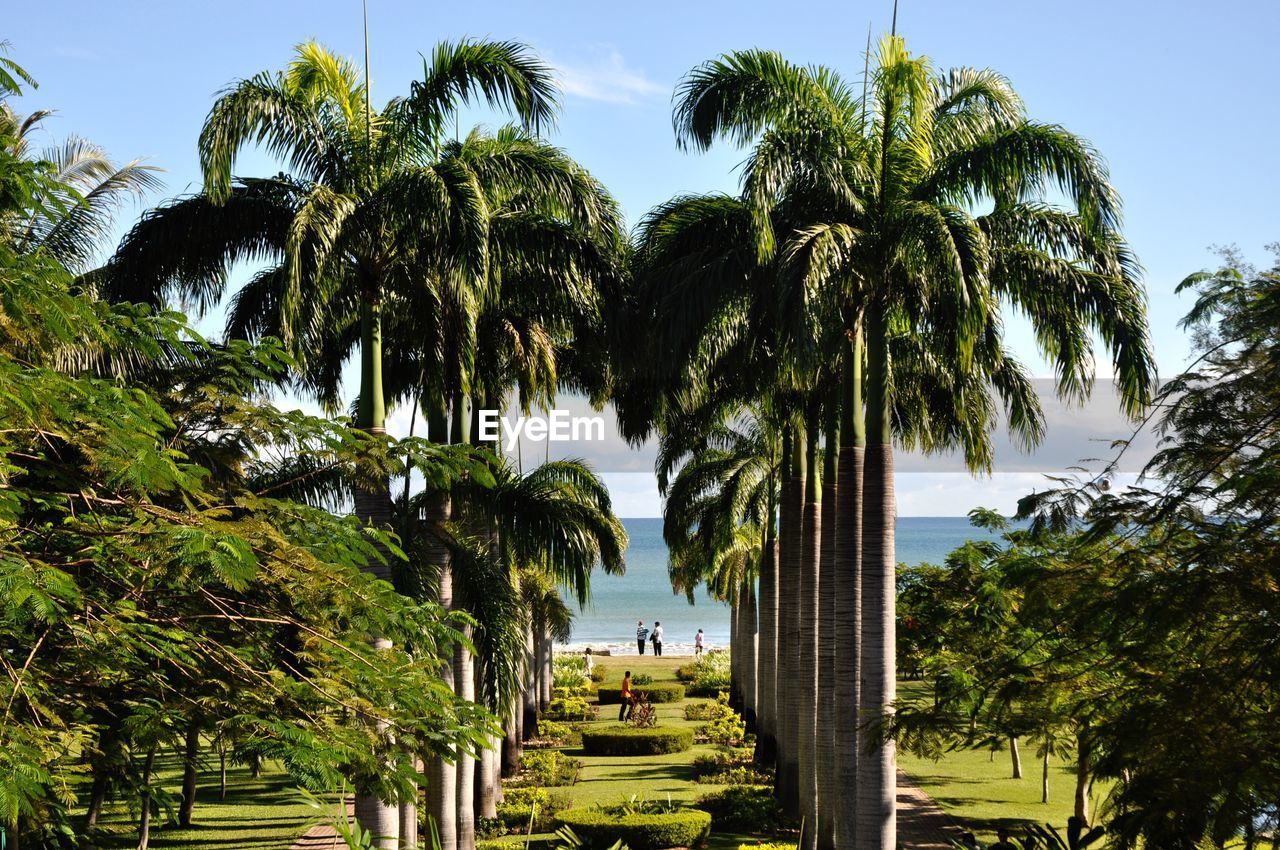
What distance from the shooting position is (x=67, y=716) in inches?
309

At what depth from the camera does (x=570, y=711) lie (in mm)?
38969

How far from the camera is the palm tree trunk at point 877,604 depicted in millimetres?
14516

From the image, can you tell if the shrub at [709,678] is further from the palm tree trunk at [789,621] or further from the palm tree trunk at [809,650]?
the palm tree trunk at [809,650]

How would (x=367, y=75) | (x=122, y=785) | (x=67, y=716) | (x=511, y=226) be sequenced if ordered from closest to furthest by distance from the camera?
(x=67, y=716) < (x=122, y=785) < (x=367, y=75) < (x=511, y=226)

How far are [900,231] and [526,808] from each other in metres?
12.7

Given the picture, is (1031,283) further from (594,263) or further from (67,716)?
(67,716)

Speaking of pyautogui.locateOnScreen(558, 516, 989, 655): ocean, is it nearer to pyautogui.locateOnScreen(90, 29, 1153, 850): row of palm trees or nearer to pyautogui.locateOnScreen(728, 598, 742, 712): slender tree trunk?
pyautogui.locateOnScreen(728, 598, 742, 712): slender tree trunk

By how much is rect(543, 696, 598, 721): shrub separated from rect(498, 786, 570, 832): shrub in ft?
49.7

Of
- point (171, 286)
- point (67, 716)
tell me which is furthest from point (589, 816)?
point (67, 716)

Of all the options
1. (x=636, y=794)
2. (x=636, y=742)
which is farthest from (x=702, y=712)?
(x=636, y=794)

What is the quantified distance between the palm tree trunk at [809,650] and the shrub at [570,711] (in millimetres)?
18821

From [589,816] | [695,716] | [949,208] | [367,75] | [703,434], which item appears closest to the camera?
[949,208]

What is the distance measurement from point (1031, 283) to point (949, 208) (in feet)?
5.29

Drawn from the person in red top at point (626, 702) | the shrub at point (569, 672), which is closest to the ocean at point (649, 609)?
the shrub at point (569, 672)
